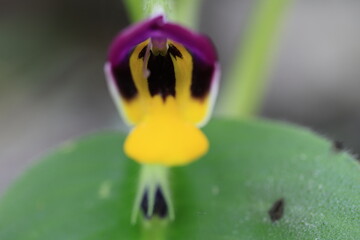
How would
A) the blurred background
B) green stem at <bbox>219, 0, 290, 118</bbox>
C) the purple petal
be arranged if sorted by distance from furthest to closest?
the blurred background < green stem at <bbox>219, 0, 290, 118</bbox> < the purple petal

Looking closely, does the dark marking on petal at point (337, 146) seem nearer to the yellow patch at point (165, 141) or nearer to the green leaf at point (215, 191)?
the green leaf at point (215, 191)

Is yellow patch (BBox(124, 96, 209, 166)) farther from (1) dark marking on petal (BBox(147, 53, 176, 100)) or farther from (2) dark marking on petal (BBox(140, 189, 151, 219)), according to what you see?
(2) dark marking on petal (BBox(140, 189, 151, 219))

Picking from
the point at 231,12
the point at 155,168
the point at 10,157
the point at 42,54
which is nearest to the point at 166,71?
the point at 155,168

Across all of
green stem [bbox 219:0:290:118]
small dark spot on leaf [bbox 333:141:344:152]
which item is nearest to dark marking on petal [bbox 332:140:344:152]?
small dark spot on leaf [bbox 333:141:344:152]

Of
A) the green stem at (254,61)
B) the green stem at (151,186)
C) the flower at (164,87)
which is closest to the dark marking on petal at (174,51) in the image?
the flower at (164,87)

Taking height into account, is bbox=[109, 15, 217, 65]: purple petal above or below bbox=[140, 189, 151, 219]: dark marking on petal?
above
